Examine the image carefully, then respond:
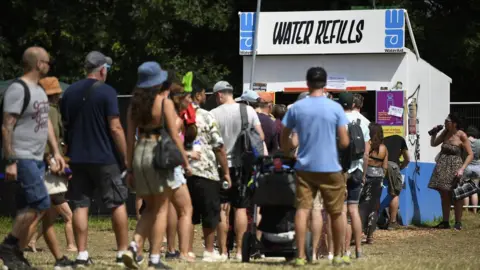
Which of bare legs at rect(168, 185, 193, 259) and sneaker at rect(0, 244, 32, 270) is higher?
bare legs at rect(168, 185, 193, 259)

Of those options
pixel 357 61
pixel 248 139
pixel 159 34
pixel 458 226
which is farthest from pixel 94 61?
pixel 159 34

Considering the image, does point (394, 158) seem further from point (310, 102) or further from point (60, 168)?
point (60, 168)

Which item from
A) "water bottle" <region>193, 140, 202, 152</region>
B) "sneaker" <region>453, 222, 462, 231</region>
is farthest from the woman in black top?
"water bottle" <region>193, 140, 202, 152</region>

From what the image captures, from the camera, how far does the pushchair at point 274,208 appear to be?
462 inches

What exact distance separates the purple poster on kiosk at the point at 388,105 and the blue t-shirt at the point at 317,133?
32.3 ft

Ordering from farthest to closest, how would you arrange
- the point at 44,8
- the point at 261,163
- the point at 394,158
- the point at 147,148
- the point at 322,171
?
1. the point at 44,8
2. the point at 394,158
3. the point at 261,163
4. the point at 322,171
5. the point at 147,148

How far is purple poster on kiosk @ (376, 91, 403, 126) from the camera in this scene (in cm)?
2077

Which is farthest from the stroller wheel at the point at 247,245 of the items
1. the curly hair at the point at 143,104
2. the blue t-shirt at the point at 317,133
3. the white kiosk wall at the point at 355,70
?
the white kiosk wall at the point at 355,70

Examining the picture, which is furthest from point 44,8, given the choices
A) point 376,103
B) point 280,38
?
point 376,103

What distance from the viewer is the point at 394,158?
20.1m

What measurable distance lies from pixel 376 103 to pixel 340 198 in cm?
993

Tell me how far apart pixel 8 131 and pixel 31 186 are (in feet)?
1.62

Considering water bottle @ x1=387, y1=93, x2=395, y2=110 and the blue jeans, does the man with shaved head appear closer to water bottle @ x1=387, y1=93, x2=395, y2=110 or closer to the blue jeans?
the blue jeans

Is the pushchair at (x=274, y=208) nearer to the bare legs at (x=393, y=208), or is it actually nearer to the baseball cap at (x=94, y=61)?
the baseball cap at (x=94, y=61)
